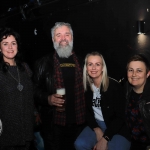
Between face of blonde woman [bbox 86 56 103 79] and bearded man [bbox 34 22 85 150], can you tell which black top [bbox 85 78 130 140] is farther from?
bearded man [bbox 34 22 85 150]

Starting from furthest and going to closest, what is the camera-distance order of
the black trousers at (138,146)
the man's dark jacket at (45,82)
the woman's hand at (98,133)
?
1. the man's dark jacket at (45,82)
2. the woman's hand at (98,133)
3. the black trousers at (138,146)

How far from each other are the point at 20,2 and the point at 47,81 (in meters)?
4.28

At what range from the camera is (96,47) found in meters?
3.86

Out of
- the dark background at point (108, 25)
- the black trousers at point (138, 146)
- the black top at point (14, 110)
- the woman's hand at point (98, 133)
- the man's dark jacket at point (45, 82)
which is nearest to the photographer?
the black top at point (14, 110)

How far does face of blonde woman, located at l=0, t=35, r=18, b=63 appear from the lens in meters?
2.43

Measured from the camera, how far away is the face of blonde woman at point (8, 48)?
243 centimetres

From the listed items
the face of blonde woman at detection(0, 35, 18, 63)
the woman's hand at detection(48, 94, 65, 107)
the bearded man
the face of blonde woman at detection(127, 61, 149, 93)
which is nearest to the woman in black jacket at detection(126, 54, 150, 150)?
the face of blonde woman at detection(127, 61, 149, 93)

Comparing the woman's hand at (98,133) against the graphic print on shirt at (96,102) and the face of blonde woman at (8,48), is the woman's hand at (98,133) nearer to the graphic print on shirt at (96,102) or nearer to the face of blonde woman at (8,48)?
the graphic print on shirt at (96,102)

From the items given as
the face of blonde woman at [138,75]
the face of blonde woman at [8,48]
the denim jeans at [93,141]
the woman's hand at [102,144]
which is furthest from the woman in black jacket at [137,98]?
the face of blonde woman at [8,48]

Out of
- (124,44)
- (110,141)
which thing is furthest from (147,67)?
(124,44)

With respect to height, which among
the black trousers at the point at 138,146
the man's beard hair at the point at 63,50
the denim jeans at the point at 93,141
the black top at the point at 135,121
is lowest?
the black trousers at the point at 138,146

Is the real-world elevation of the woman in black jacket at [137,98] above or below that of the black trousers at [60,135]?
above

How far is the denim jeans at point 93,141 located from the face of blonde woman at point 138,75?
22.4 inches

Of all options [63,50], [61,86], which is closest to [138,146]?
[61,86]
